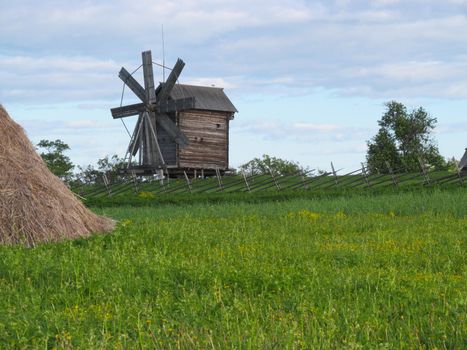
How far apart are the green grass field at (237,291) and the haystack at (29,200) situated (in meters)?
0.81

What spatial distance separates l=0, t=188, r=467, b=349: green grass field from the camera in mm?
6305

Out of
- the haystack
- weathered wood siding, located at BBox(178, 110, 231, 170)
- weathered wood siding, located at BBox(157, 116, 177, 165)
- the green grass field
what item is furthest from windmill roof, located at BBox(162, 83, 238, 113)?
the green grass field

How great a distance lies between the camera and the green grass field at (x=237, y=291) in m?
6.30

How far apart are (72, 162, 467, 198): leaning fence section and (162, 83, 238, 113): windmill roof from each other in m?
4.08

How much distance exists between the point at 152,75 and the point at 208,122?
4.36m

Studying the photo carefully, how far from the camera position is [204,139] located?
1718 inches

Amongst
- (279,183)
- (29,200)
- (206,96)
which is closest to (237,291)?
(29,200)

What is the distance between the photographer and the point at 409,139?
5047 cm

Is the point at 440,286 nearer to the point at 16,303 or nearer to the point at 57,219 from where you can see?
the point at 16,303

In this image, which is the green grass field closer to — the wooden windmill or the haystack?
the haystack

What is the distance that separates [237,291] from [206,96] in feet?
122

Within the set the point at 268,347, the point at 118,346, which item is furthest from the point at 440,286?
the point at 118,346

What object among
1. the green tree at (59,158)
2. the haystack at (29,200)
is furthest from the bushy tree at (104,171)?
the haystack at (29,200)

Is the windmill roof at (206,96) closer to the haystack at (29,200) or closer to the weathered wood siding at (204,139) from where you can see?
the weathered wood siding at (204,139)
